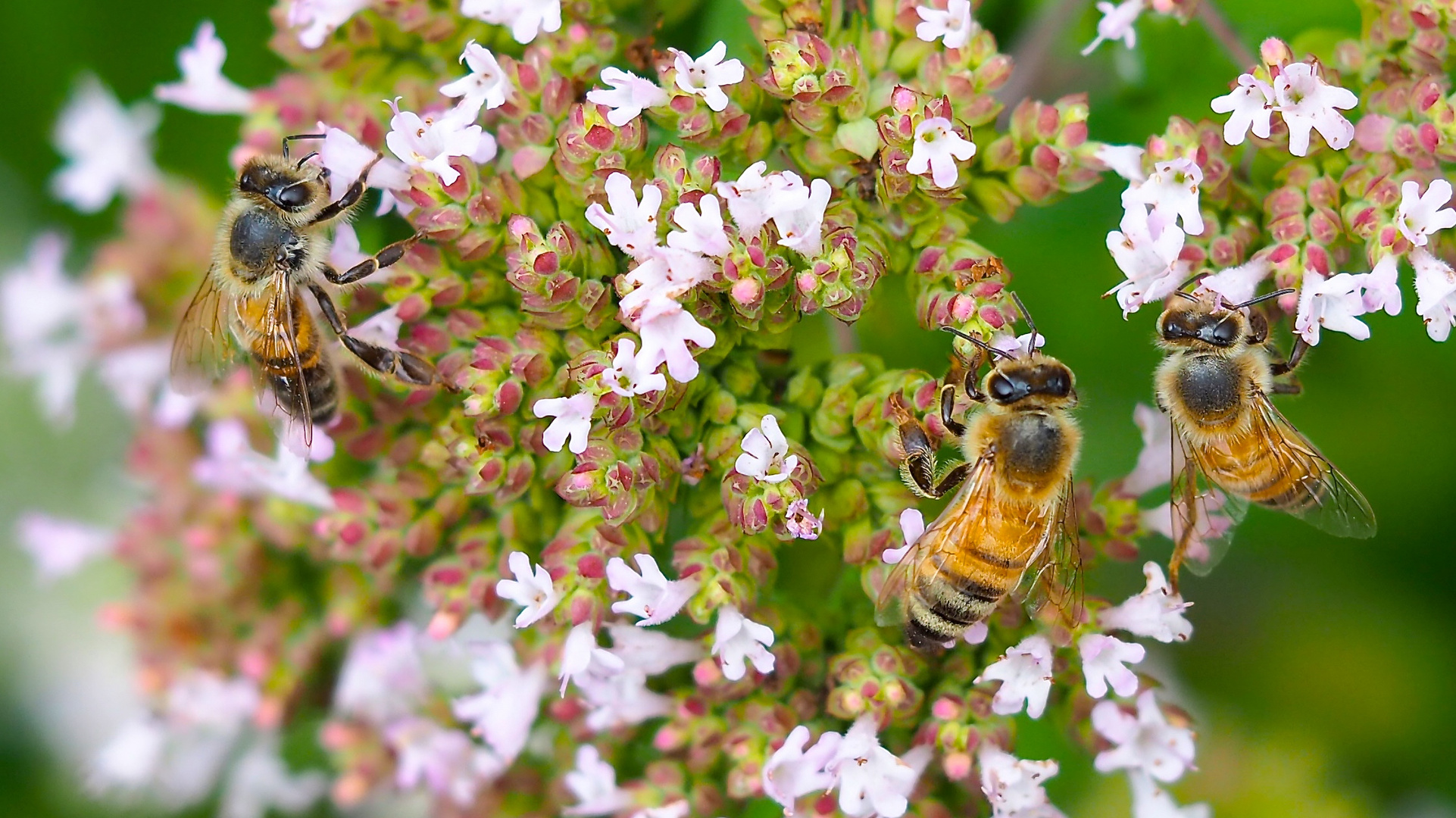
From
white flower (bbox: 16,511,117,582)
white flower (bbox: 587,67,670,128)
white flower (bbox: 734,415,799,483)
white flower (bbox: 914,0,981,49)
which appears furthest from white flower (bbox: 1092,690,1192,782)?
white flower (bbox: 16,511,117,582)

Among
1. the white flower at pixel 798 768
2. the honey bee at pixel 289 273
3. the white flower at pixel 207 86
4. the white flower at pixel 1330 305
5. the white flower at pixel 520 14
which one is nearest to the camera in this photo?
the white flower at pixel 1330 305

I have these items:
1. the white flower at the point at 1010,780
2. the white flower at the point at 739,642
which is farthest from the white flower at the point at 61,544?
the white flower at the point at 1010,780

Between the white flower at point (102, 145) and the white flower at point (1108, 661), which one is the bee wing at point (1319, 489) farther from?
the white flower at point (102, 145)

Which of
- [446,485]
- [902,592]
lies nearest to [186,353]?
[446,485]

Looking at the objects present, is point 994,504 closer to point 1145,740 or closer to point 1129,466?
point 1145,740

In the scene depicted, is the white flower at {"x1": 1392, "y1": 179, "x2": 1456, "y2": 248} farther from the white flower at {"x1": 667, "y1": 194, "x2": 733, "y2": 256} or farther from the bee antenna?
the white flower at {"x1": 667, "y1": 194, "x2": 733, "y2": 256}

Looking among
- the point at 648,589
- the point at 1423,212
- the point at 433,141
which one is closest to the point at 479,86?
the point at 433,141
